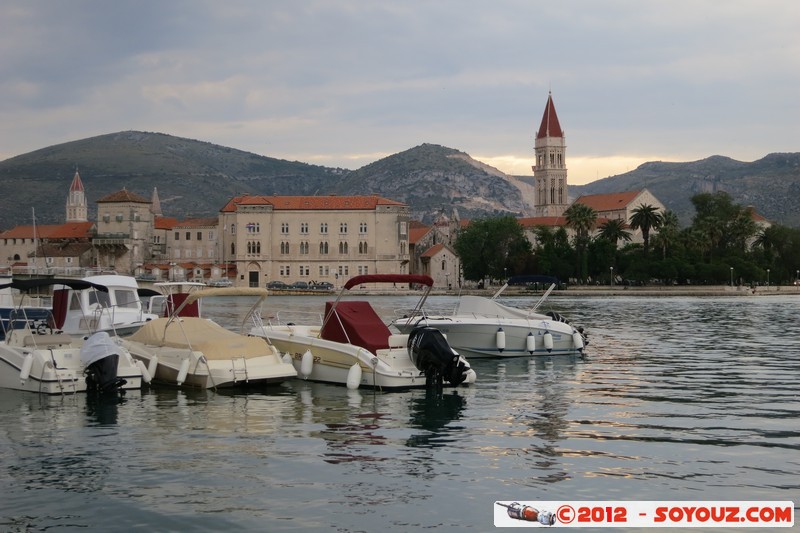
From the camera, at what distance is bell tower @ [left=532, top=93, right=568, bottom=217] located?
192375mm

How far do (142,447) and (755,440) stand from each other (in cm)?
985

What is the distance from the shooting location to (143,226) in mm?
143250

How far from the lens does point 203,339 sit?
74.4 feet

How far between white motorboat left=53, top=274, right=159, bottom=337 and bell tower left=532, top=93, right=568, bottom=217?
167 meters

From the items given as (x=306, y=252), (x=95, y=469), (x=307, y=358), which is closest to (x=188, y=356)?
(x=307, y=358)

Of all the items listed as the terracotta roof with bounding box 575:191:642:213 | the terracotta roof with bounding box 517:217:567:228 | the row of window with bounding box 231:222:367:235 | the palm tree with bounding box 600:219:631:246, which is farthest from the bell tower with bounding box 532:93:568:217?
the palm tree with bounding box 600:219:631:246

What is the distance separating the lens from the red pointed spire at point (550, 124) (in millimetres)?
192750

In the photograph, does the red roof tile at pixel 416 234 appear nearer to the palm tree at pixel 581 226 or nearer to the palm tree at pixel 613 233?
the palm tree at pixel 581 226

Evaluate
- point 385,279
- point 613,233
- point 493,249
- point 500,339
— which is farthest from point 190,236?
point 385,279

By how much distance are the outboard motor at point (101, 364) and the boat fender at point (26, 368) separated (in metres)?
1.13

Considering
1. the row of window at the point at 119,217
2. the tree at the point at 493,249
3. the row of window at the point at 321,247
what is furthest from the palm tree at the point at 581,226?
the row of window at the point at 119,217

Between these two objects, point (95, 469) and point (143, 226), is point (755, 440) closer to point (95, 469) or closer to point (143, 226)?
point (95, 469)

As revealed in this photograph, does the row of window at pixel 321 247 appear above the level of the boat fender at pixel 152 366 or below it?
above

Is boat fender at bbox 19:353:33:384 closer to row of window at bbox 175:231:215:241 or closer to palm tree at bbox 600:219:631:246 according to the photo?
palm tree at bbox 600:219:631:246
